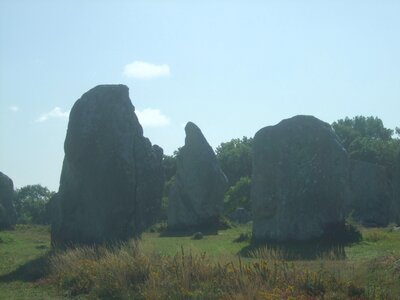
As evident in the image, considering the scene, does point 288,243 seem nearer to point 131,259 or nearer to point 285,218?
point 285,218

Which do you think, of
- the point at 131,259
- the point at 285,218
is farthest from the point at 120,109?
the point at 131,259

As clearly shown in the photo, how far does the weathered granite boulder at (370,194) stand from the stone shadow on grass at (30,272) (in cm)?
2129

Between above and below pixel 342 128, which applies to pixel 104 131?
below

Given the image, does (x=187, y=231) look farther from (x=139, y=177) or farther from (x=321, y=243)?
(x=321, y=243)

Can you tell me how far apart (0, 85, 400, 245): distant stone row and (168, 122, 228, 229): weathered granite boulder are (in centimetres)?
992

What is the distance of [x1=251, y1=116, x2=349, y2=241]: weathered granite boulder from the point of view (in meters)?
24.1

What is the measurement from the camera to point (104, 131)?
2506 centimetres

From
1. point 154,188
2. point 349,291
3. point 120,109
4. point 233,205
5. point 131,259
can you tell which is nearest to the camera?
point 349,291

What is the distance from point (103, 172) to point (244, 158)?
4992 cm

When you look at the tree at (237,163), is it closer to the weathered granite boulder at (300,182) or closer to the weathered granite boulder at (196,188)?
the weathered granite boulder at (196,188)

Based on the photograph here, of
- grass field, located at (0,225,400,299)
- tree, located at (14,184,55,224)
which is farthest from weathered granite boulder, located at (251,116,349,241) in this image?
tree, located at (14,184,55,224)

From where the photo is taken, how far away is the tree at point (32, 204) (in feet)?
200

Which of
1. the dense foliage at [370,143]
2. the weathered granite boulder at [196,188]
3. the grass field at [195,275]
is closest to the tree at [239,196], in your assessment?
the dense foliage at [370,143]

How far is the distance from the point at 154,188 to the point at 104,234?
433 cm
